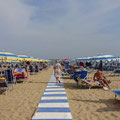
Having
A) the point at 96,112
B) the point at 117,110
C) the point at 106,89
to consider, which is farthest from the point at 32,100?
the point at 106,89

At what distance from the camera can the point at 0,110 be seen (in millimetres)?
4059

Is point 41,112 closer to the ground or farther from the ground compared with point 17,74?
closer to the ground

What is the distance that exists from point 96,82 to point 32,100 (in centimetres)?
335

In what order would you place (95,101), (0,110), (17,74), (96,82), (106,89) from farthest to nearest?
(17,74) < (96,82) < (106,89) < (95,101) < (0,110)

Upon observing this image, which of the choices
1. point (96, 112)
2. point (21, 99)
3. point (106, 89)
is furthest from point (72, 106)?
point (106, 89)

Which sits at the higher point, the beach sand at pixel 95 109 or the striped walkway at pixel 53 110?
the striped walkway at pixel 53 110

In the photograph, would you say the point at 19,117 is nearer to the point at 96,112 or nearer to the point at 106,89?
the point at 96,112

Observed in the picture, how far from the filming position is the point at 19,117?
3543 millimetres

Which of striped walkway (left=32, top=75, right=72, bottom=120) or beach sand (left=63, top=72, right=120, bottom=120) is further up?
striped walkway (left=32, top=75, right=72, bottom=120)

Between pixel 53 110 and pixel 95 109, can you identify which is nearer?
pixel 53 110

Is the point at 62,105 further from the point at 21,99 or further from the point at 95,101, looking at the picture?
the point at 21,99

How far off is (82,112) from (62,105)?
713mm

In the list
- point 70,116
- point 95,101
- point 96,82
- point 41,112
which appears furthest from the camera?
point 96,82

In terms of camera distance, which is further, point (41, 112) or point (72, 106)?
point (72, 106)
